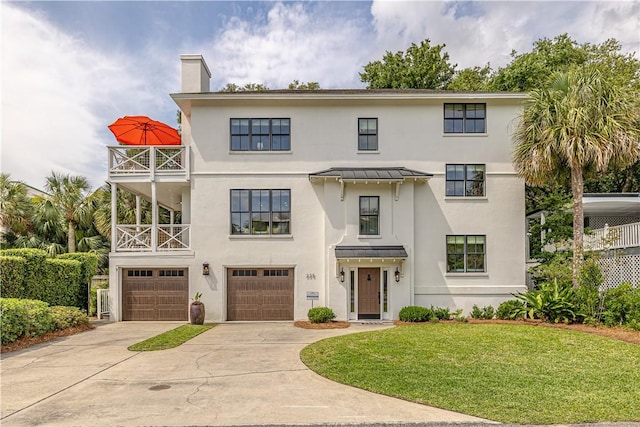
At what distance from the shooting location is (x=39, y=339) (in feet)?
38.5

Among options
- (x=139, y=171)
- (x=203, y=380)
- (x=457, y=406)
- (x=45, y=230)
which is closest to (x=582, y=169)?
(x=457, y=406)

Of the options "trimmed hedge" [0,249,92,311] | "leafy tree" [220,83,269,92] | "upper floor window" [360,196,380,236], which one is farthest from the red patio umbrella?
"leafy tree" [220,83,269,92]

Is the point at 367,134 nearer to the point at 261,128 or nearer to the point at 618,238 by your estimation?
the point at 261,128

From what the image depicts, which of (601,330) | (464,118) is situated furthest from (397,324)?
(464,118)

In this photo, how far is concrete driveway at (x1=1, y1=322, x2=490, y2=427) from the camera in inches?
231

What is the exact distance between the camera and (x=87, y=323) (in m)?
14.2

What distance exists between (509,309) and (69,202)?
2290cm

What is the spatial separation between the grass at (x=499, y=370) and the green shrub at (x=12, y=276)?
1042cm

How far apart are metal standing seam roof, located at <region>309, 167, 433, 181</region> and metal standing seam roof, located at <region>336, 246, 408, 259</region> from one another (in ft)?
8.83

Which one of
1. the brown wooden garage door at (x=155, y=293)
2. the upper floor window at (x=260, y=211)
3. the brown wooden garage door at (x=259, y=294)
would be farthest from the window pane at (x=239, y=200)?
the brown wooden garage door at (x=155, y=293)

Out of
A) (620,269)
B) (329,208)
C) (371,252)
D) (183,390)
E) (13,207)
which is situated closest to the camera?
(183,390)

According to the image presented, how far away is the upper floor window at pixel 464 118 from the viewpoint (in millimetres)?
16500

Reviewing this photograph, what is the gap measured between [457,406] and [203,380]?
470cm

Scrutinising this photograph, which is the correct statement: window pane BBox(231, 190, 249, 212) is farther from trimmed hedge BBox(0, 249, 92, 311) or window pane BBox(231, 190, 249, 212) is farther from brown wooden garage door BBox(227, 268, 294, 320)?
trimmed hedge BBox(0, 249, 92, 311)
